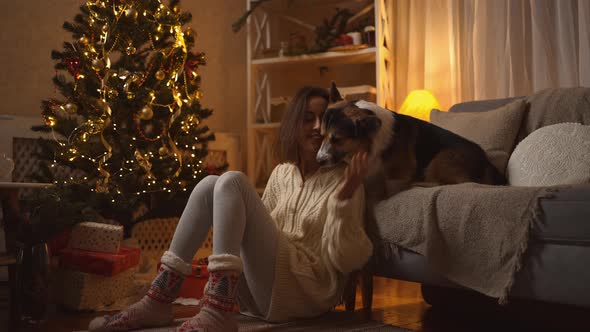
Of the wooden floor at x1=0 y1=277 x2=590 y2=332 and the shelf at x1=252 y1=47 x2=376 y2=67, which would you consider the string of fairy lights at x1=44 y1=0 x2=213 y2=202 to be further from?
the shelf at x1=252 y1=47 x2=376 y2=67

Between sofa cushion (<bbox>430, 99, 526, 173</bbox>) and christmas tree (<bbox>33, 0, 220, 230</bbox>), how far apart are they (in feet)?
4.49

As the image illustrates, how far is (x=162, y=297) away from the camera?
5.57 ft

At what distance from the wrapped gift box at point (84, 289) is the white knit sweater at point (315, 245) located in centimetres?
78

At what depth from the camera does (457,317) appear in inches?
82.7

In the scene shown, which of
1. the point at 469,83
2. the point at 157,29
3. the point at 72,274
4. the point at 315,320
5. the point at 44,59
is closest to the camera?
the point at 315,320

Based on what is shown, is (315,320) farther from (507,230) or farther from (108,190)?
(108,190)

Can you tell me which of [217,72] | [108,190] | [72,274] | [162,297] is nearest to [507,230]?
[162,297]

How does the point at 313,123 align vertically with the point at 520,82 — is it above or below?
below

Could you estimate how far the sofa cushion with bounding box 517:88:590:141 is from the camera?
2207 millimetres

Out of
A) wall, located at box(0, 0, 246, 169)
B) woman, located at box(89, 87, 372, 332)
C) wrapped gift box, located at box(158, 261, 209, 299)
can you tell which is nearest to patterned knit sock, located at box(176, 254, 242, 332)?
woman, located at box(89, 87, 372, 332)

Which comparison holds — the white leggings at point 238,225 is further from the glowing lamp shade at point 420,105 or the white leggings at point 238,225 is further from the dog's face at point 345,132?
the glowing lamp shade at point 420,105

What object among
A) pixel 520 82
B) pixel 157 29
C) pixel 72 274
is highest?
pixel 157 29

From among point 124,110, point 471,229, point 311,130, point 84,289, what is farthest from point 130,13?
point 471,229

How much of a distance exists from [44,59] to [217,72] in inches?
52.9
